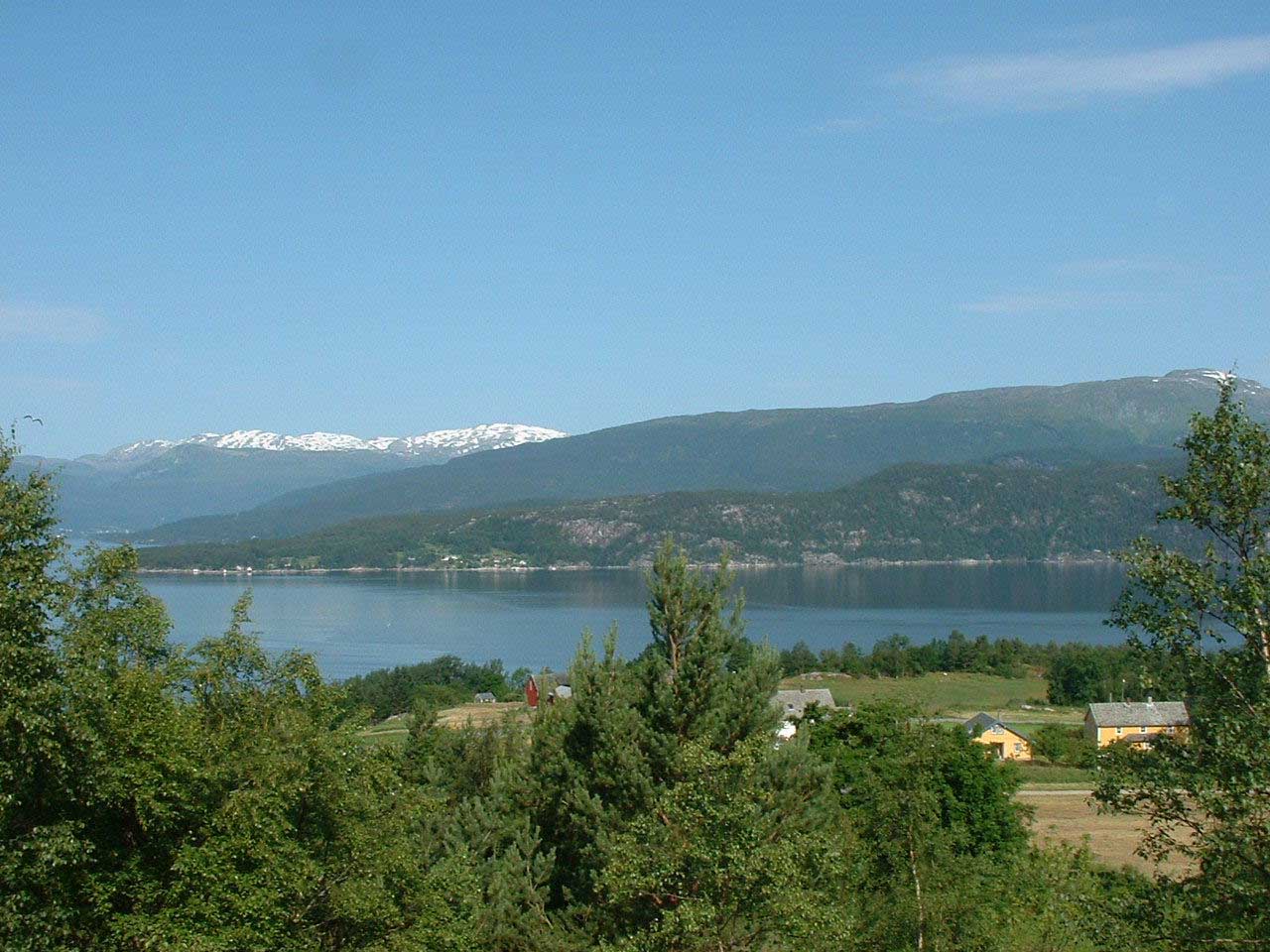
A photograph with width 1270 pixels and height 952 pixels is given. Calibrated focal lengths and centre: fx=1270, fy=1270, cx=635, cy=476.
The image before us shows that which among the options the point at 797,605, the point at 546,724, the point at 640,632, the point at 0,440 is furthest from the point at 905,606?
the point at 0,440

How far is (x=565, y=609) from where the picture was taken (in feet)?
314

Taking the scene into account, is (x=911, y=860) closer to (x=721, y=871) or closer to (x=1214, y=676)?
(x=721, y=871)

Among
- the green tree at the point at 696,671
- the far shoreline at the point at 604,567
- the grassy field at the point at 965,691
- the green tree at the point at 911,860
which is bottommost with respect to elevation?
the grassy field at the point at 965,691

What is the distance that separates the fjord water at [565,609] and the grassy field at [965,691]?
238 inches

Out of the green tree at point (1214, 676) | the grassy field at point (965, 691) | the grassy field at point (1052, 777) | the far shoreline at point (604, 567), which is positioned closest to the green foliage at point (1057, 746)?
the grassy field at point (1052, 777)

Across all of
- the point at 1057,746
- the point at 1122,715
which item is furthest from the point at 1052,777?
the point at 1122,715

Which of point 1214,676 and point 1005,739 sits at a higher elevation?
point 1214,676

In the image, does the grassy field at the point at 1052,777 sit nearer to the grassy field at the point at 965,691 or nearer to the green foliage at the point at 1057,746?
the green foliage at the point at 1057,746

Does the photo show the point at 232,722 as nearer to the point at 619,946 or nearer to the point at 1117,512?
the point at 619,946

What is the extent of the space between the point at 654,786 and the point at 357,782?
12.7 ft

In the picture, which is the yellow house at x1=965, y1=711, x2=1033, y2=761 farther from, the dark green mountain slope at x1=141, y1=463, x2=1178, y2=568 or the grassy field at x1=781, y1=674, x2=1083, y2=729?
the dark green mountain slope at x1=141, y1=463, x2=1178, y2=568

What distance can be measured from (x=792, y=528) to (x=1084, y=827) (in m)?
154

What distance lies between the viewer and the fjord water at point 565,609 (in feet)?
230

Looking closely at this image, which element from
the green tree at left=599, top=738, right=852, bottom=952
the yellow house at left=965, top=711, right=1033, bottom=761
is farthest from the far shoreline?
the green tree at left=599, top=738, right=852, bottom=952
